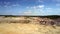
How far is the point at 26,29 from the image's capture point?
3.50m

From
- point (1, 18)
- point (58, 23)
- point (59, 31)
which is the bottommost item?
point (59, 31)

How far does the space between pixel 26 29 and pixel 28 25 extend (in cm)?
15

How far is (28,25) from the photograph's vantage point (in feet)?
11.6

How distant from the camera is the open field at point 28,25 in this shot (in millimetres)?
3343

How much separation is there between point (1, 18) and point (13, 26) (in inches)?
18.3

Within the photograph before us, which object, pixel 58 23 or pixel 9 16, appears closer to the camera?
pixel 58 23

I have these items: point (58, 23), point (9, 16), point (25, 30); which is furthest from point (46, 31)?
point (9, 16)

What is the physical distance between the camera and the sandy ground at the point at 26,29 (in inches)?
131

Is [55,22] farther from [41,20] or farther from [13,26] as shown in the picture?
[13,26]

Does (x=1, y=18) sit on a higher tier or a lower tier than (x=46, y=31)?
higher

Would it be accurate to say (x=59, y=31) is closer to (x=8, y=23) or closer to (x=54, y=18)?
(x=54, y=18)

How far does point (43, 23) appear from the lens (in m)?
3.48

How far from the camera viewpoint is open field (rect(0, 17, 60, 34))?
11.0ft

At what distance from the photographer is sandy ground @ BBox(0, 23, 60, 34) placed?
131 inches
